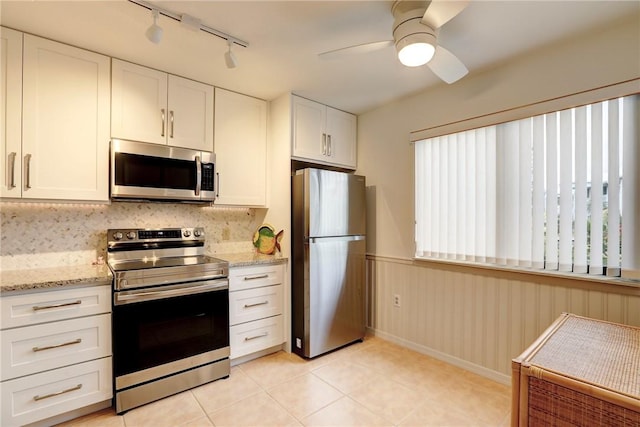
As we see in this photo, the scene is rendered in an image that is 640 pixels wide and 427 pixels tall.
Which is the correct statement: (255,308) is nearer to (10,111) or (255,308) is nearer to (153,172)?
(153,172)

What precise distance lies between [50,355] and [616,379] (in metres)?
2.59

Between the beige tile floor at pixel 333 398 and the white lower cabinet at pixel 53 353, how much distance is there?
21cm

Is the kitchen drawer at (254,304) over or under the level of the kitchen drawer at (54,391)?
over

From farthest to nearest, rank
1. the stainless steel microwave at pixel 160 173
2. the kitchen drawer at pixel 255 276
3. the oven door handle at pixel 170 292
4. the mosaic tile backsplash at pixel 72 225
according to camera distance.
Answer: the kitchen drawer at pixel 255 276 → the stainless steel microwave at pixel 160 173 → the mosaic tile backsplash at pixel 72 225 → the oven door handle at pixel 170 292

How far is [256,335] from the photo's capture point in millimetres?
2521

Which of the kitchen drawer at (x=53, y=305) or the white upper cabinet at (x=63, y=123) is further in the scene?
the white upper cabinet at (x=63, y=123)

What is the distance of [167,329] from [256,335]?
0.72 meters

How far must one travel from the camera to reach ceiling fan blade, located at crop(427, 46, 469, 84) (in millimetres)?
1670

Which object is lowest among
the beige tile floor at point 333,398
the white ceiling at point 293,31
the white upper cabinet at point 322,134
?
the beige tile floor at point 333,398

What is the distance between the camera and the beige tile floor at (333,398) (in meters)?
1.80

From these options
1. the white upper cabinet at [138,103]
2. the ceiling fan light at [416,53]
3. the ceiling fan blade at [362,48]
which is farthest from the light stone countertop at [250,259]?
the ceiling fan light at [416,53]

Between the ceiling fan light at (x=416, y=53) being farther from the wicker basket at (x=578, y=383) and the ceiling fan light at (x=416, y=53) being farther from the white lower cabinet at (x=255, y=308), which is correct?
the white lower cabinet at (x=255, y=308)

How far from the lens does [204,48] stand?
199cm

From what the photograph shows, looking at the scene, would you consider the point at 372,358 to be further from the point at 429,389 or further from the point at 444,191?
the point at 444,191
